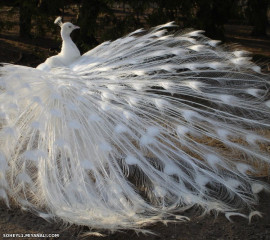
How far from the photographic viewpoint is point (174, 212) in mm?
2557

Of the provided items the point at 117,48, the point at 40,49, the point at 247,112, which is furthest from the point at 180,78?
the point at 40,49

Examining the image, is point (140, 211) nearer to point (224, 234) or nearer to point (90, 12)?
point (224, 234)

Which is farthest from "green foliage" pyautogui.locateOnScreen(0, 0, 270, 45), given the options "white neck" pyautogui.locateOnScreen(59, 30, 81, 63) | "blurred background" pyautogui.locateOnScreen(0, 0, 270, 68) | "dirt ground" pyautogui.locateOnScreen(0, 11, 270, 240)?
"dirt ground" pyautogui.locateOnScreen(0, 11, 270, 240)

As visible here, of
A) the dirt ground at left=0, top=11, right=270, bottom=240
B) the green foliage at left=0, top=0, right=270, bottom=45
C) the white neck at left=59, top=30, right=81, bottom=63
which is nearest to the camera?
the dirt ground at left=0, top=11, right=270, bottom=240

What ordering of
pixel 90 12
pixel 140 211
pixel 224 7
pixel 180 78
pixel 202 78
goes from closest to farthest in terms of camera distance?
pixel 140 211 → pixel 180 78 → pixel 202 78 → pixel 90 12 → pixel 224 7

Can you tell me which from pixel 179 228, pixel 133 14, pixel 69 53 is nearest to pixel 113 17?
pixel 133 14

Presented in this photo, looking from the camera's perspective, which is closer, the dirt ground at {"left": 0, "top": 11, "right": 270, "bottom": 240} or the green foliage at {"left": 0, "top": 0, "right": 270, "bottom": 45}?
the dirt ground at {"left": 0, "top": 11, "right": 270, "bottom": 240}

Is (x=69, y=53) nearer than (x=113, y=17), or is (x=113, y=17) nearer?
(x=69, y=53)

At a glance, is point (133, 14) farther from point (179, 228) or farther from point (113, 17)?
point (179, 228)

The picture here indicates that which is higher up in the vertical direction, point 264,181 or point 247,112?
point 247,112

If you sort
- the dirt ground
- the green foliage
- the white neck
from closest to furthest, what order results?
the dirt ground < the white neck < the green foliage

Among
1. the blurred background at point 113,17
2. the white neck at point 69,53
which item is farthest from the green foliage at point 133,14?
the white neck at point 69,53

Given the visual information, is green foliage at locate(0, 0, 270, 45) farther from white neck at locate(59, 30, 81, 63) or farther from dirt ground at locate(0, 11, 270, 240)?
dirt ground at locate(0, 11, 270, 240)

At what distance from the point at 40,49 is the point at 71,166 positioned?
618 centimetres
